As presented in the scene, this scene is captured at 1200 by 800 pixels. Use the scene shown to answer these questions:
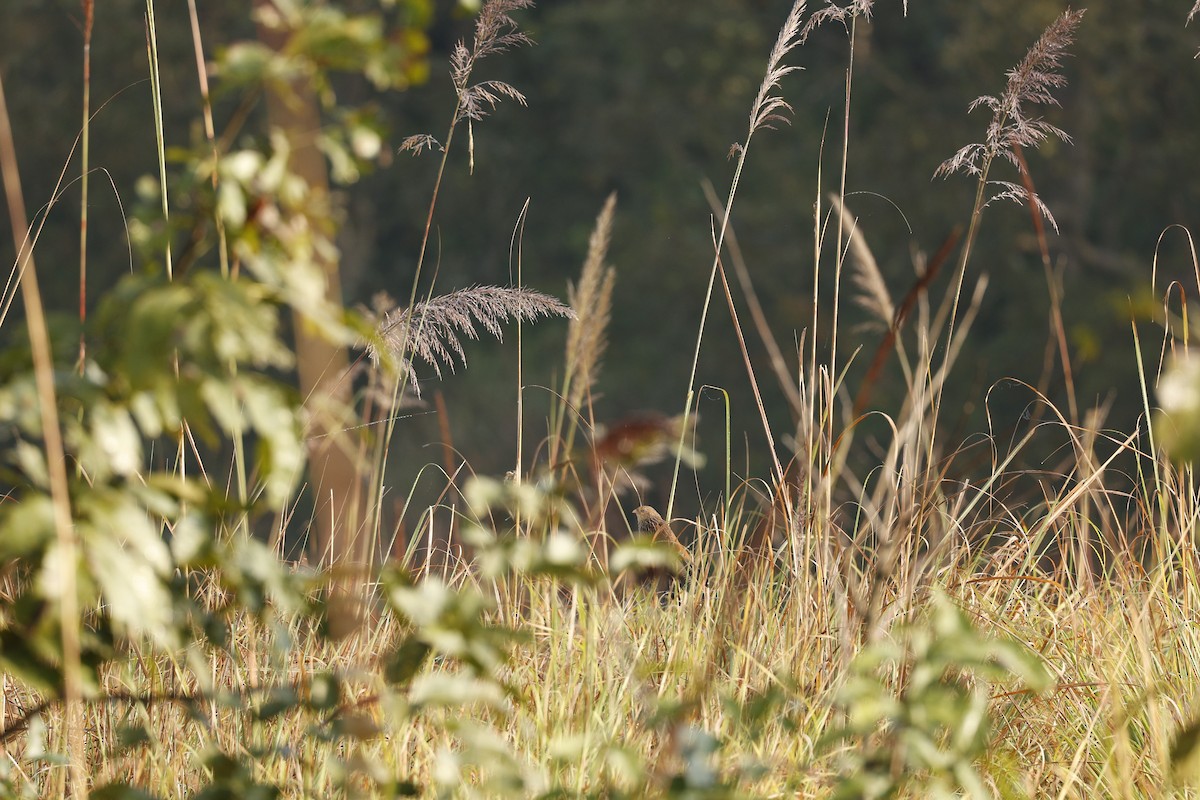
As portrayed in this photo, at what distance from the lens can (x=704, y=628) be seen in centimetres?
182

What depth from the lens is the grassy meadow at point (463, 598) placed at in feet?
2.80

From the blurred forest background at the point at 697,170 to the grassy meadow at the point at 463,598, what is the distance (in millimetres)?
8862

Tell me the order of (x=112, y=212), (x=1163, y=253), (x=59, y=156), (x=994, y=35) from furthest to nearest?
(x=112, y=212), (x=59, y=156), (x=1163, y=253), (x=994, y=35)

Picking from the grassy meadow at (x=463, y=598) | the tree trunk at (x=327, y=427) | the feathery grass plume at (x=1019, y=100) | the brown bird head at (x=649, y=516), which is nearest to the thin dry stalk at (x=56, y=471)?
the grassy meadow at (x=463, y=598)

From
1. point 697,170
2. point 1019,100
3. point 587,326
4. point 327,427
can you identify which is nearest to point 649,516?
point 587,326

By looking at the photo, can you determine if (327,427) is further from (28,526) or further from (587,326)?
(28,526)

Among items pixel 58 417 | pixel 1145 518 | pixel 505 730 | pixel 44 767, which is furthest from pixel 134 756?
pixel 1145 518

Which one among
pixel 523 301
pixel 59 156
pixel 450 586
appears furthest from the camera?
pixel 59 156

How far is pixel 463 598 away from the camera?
91cm

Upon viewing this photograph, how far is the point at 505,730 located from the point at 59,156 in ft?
44.7

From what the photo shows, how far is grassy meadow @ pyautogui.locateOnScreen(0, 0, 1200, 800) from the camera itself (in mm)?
854

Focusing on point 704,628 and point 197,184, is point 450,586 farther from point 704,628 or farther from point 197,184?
point 197,184

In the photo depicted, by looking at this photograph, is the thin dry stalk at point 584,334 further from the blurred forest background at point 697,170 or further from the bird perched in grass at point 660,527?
the blurred forest background at point 697,170

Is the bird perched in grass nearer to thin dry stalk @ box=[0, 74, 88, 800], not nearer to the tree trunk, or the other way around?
the tree trunk
